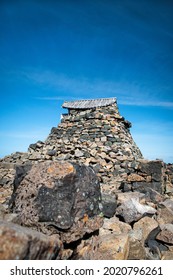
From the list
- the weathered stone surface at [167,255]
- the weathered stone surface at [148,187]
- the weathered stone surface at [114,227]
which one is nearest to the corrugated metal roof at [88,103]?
the weathered stone surface at [148,187]

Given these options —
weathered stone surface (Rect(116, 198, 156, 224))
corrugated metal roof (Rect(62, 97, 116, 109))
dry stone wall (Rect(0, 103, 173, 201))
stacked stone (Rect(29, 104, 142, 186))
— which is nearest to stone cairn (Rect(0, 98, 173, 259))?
weathered stone surface (Rect(116, 198, 156, 224))

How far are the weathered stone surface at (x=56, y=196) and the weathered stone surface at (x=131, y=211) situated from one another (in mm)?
2124

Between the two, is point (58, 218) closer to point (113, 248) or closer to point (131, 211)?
point (113, 248)

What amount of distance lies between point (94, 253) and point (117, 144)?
11.7 m

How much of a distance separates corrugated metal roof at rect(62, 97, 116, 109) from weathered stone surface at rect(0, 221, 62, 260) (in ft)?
50.3

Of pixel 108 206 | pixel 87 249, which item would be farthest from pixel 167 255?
pixel 87 249

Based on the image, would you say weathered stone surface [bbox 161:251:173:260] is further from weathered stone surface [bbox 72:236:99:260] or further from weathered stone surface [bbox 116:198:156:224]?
weathered stone surface [bbox 72:236:99:260]

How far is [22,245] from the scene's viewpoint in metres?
2.05

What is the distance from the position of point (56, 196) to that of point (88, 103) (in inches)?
612

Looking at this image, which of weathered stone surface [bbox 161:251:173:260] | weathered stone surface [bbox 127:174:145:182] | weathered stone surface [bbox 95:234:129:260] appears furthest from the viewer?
weathered stone surface [bbox 127:174:145:182]

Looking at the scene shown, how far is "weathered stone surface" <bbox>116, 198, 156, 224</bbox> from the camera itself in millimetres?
5277

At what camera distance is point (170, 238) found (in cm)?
506
